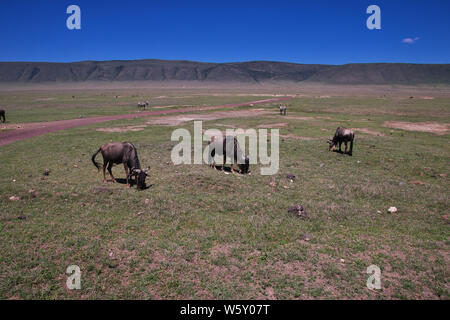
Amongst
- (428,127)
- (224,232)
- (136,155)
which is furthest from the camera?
(428,127)

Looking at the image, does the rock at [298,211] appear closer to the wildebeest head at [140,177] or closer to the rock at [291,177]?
the rock at [291,177]

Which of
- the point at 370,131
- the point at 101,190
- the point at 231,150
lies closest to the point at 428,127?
the point at 370,131

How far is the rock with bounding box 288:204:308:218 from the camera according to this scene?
9.14 meters

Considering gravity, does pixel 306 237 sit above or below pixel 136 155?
below

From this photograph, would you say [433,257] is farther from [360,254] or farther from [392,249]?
[360,254]

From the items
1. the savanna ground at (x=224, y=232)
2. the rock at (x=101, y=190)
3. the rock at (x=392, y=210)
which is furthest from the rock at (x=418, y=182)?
the rock at (x=101, y=190)

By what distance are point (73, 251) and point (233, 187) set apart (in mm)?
6653

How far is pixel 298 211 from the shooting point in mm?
9266

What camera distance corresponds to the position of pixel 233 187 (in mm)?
11555

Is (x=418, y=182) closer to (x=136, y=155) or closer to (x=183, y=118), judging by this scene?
(x=136, y=155)

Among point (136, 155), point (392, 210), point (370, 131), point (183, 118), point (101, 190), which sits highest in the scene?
point (183, 118)

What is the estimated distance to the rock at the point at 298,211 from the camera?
9.14m

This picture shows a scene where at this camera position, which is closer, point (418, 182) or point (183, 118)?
point (418, 182)

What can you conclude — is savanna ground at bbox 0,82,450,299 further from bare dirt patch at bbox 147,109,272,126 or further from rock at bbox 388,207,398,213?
bare dirt patch at bbox 147,109,272,126
